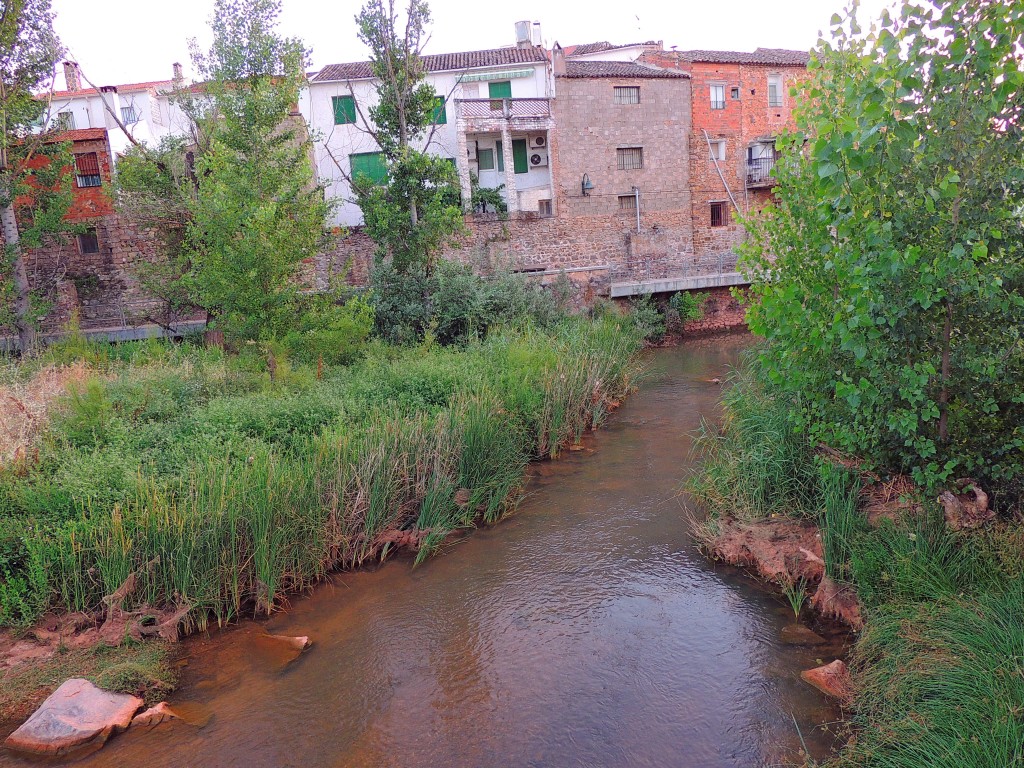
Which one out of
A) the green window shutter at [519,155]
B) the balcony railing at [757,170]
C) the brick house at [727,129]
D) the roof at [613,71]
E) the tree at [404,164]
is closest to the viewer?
the tree at [404,164]

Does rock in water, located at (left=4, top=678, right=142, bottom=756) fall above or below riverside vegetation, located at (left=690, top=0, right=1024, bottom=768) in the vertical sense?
below

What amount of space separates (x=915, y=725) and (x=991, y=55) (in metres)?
3.74

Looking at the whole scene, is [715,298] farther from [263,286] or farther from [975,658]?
[975,658]

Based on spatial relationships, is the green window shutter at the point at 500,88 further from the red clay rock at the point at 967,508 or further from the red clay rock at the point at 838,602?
the red clay rock at the point at 967,508

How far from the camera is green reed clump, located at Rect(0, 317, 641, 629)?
6.12 meters

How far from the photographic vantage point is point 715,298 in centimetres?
2566

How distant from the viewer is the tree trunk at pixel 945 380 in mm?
4734

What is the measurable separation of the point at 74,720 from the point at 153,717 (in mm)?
492

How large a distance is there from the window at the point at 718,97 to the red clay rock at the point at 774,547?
3041cm

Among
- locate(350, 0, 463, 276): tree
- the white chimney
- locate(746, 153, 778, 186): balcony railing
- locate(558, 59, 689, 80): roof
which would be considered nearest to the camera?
locate(350, 0, 463, 276): tree

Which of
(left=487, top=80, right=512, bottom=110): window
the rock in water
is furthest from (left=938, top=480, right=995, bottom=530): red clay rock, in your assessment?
(left=487, top=80, right=512, bottom=110): window

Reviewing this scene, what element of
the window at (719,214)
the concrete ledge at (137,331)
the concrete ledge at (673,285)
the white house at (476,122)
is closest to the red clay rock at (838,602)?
the concrete ledge at (137,331)

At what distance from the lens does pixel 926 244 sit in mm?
4574

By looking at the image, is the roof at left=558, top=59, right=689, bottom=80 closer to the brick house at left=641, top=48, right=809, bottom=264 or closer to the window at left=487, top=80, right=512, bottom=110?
the brick house at left=641, top=48, right=809, bottom=264
